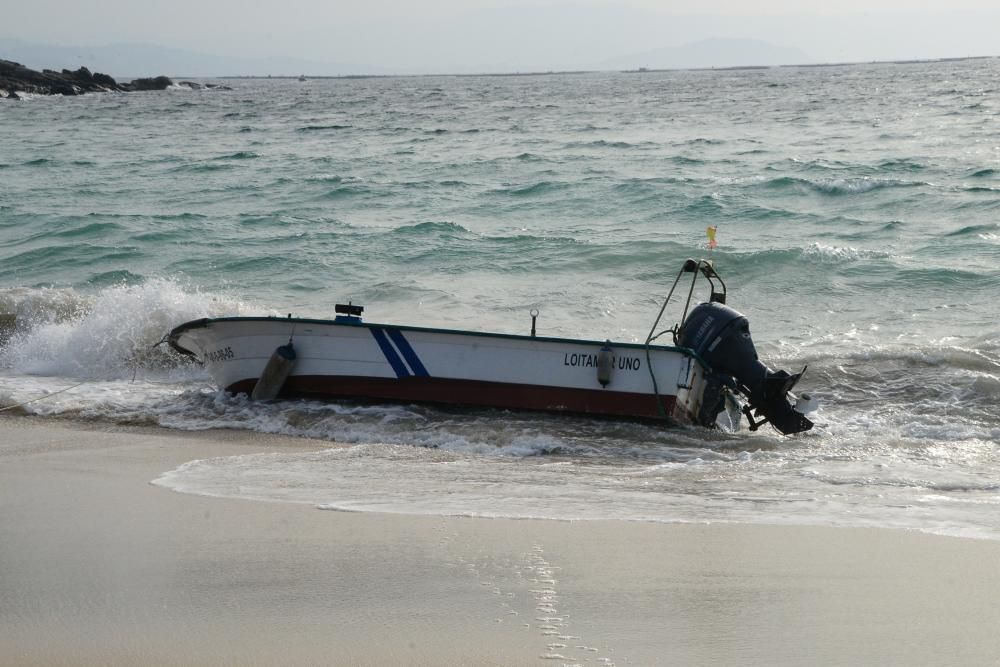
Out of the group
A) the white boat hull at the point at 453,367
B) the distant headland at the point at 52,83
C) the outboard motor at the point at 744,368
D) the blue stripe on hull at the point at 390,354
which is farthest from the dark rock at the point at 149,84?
the outboard motor at the point at 744,368

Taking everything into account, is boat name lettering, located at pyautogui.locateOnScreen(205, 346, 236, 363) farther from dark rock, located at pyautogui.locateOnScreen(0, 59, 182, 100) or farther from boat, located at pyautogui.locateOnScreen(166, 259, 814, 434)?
dark rock, located at pyautogui.locateOnScreen(0, 59, 182, 100)

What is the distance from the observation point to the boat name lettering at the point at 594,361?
28.1 ft

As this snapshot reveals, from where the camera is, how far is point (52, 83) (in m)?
75.6

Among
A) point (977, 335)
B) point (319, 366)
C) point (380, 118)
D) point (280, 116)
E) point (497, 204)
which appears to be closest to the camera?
point (319, 366)

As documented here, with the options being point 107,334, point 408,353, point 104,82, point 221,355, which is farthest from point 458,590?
A: point 104,82

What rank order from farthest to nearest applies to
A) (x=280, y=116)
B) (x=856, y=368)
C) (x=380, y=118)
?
(x=280, y=116) → (x=380, y=118) → (x=856, y=368)

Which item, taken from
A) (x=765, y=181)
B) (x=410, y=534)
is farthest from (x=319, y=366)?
(x=765, y=181)

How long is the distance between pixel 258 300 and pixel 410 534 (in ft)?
30.3

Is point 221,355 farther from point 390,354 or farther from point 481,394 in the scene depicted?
point 481,394

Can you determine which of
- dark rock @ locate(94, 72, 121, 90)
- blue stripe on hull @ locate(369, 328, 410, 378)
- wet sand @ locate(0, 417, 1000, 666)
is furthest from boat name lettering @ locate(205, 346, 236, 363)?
dark rock @ locate(94, 72, 121, 90)

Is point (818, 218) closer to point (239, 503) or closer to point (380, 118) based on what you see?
point (239, 503)

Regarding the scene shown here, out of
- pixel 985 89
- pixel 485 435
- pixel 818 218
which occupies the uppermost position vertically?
pixel 985 89

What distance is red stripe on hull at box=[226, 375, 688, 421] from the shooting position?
28.5 ft

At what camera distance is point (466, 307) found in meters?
13.6
